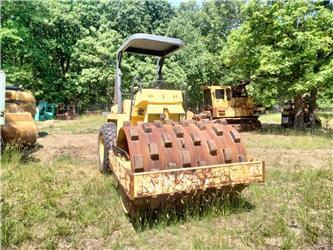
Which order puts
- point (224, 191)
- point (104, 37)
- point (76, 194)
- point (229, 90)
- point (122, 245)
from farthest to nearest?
point (104, 37), point (229, 90), point (76, 194), point (224, 191), point (122, 245)

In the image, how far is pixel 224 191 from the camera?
4531 millimetres

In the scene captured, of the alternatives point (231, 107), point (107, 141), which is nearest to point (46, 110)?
point (231, 107)

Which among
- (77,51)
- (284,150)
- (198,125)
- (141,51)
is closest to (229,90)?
(284,150)

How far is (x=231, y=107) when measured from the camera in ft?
58.3

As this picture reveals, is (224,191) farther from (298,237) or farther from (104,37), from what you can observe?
(104,37)

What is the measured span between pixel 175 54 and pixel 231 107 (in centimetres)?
1296

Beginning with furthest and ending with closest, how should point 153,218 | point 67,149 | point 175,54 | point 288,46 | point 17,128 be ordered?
point 175,54
point 288,46
point 67,149
point 17,128
point 153,218

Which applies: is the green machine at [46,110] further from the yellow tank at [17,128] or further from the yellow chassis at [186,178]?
the yellow chassis at [186,178]

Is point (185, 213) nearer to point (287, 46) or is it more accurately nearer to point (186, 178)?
point (186, 178)

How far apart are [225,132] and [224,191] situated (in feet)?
2.84

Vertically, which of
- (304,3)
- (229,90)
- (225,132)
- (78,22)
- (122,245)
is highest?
(78,22)

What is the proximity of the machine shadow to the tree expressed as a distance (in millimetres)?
12090

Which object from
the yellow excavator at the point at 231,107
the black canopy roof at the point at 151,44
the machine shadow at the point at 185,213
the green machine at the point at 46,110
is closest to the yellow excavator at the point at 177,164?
the machine shadow at the point at 185,213

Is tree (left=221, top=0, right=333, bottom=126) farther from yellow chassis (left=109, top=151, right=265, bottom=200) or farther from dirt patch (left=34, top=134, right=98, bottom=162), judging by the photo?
yellow chassis (left=109, top=151, right=265, bottom=200)
